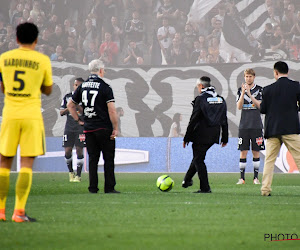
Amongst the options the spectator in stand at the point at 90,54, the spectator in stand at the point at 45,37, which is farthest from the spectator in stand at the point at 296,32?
the spectator in stand at the point at 45,37

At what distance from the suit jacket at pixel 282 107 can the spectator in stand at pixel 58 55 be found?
16769 millimetres

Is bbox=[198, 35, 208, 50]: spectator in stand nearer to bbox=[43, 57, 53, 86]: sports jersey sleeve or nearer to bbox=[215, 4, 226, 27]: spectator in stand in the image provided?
bbox=[215, 4, 226, 27]: spectator in stand

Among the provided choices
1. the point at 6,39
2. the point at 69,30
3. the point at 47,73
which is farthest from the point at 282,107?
the point at 6,39

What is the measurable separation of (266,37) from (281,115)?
49.9 feet

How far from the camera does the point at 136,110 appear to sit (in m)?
24.7

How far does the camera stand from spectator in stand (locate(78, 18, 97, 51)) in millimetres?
26188

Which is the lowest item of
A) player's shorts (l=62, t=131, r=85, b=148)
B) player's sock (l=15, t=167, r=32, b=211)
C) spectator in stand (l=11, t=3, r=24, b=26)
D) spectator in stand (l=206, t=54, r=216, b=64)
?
player's shorts (l=62, t=131, r=85, b=148)

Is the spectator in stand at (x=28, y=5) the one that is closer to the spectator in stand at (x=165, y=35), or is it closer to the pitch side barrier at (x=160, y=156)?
the spectator in stand at (x=165, y=35)

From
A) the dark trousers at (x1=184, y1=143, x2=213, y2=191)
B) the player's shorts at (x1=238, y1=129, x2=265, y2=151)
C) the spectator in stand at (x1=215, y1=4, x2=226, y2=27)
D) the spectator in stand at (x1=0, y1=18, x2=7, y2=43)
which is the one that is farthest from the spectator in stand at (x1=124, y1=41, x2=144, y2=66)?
the dark trousers at (x1=184, y1=143, x2=213, y2=191)

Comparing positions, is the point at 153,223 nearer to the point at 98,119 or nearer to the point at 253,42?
the point at 98,119

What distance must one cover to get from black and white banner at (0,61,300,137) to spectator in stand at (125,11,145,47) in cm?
159

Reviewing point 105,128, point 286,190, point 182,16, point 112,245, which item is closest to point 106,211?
point 112,245

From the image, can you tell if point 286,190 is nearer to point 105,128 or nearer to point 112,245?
point 105,128

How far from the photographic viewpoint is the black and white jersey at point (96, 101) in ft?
35.8
